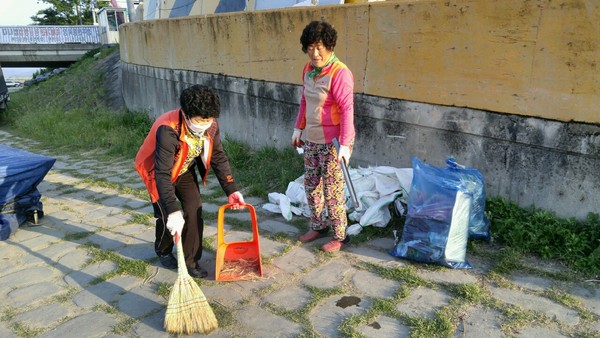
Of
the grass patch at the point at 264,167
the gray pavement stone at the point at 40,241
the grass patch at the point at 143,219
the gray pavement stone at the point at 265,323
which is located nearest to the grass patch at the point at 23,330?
the gray pavement stone at the point at 265,323

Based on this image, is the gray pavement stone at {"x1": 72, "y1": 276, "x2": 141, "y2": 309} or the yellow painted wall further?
the yellow painted wall

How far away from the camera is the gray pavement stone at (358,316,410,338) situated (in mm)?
2605

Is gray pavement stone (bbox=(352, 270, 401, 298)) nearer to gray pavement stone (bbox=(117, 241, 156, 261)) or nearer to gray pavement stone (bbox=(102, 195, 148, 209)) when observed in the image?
gray pavement stone (bbox=(117, 241, 156, 261))

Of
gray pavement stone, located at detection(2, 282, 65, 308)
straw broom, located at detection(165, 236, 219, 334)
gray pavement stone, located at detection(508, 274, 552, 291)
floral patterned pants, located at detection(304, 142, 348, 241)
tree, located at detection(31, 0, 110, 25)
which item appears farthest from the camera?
tree, located at detection(31, 0, 110, 25)

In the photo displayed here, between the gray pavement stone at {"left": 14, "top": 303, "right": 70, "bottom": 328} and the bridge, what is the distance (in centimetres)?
2813

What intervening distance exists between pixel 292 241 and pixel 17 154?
312cm

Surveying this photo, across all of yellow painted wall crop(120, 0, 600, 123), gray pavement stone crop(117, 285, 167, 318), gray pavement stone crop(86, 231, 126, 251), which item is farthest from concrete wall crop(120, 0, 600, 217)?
gray pavement stone crop(117, 285, 167, 318)

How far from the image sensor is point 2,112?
46.3ft

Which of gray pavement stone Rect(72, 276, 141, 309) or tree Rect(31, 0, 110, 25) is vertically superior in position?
tree Rect(31, 0, 110, 25)

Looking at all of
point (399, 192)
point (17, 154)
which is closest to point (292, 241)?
point (399, 192)

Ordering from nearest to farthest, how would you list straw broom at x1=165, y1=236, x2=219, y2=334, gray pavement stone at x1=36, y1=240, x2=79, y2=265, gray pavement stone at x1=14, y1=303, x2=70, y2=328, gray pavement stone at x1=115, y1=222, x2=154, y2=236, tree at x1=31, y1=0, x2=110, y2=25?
1. straw broom at x1=165, y1=236, x2=219, y2=334
2. gray pavement stone at x1=14, y1=303, x2=70, y2=328
3. gray pavement stone at x1=36, y1=240, x2=79, y2=265
4. gray pavement stone at x1=115, y1=222, x2=154, y2=236
5. tree at x1=31, y1=0, x2=110, y2=25

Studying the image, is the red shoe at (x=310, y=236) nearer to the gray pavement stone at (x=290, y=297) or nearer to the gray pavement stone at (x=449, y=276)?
the gray pavement stone at (x=290, y=297)

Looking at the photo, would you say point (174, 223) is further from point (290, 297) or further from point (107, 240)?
point (107, 240)

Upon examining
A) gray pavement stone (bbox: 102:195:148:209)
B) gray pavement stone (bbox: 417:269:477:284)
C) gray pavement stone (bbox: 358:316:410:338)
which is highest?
gray pavement stone (bbox: 417:269:477:284)
